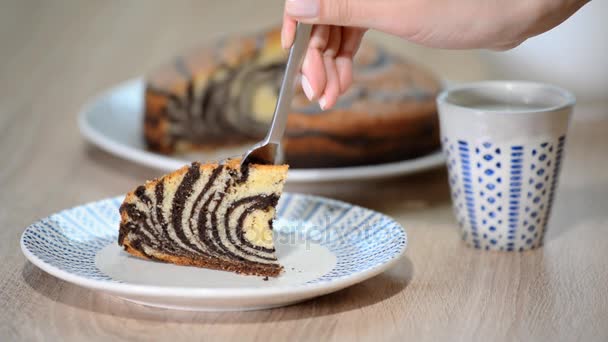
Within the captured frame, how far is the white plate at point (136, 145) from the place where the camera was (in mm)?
1562

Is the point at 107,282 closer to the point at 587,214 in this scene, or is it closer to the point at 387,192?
the point at 387,192

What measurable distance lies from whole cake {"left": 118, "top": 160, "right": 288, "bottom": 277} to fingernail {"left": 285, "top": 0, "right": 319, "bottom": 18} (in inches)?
8.4

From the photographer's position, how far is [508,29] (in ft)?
3.78

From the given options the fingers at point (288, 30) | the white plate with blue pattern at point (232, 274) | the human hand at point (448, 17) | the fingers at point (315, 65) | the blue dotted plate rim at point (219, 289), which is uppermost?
the human hand at point (448, 17)

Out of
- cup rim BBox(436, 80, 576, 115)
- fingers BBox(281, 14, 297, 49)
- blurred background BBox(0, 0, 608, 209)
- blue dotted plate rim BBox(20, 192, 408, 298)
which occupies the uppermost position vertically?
fingers BBox(281, 14, 297, 49)

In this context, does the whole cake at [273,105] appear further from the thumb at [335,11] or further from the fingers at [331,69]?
the thumb at [335,11]

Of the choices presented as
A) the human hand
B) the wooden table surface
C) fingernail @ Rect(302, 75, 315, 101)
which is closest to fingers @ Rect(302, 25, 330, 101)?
fingernail @ Rect(302, 75, 315, 101)

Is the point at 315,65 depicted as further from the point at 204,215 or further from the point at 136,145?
the point at 136,145

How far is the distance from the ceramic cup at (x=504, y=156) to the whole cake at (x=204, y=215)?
30 centimetres

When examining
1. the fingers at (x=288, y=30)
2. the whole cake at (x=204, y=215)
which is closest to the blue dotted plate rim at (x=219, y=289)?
the whole cake at (x=204, y=215)

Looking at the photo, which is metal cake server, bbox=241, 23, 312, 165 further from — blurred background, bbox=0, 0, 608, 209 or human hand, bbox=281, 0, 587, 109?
blurred background, bbox=0, 0, 608, 209

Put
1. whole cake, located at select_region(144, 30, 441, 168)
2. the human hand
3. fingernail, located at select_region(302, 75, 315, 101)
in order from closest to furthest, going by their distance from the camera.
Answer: the human hand
fingernail, located at select_region(302, 75, 315, 101)
whole cake, located at select_region(144, 30, 441, 168)

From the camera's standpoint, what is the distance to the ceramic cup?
4.18 feet

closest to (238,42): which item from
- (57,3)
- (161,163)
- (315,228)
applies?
(161,163)
